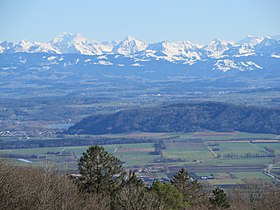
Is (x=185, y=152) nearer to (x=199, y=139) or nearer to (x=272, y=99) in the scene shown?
(x=199, y=139)

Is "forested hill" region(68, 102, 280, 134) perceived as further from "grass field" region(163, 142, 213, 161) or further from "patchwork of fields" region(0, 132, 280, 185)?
"grass field" region(163, 142, 213, 161)

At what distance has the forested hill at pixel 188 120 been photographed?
94.9 m

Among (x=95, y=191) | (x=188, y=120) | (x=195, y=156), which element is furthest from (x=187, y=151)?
(x=95, y=191)

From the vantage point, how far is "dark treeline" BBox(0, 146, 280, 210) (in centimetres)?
1839

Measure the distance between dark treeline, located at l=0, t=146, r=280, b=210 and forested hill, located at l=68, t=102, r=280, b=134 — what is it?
6458cm

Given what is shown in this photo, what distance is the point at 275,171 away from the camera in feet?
191

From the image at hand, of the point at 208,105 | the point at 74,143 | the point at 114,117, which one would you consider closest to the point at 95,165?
the point at 74,143

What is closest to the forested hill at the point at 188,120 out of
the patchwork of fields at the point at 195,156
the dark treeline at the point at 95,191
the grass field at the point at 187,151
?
the patchwork of fields at the point at 195,156

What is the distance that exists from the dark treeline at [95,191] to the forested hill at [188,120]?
64.6 metres

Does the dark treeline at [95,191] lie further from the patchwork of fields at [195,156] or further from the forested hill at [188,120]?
the forested hill at [188,120]

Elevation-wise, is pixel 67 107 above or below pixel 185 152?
above

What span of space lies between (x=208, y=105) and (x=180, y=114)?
22.5 ft

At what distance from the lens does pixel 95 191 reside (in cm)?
2403

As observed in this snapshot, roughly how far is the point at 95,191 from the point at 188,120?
78.0 m
